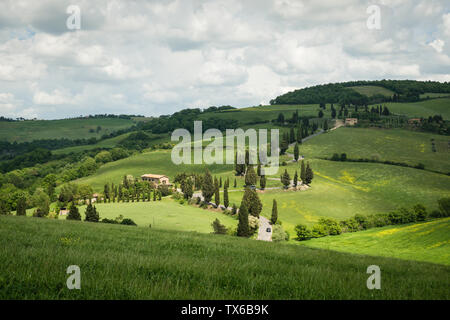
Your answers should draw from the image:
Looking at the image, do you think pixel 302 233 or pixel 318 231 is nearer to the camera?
pixel 302 233

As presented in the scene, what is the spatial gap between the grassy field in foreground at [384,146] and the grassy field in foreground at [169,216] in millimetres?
87857

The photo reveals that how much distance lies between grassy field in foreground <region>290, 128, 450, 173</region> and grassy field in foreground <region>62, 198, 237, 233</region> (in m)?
87.9

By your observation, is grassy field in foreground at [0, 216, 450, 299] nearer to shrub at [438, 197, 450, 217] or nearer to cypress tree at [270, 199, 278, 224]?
cypress tree at [270, 199, 278, 224]

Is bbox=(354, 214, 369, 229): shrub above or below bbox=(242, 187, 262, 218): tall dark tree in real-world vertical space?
below

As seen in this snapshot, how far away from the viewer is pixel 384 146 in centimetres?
16300

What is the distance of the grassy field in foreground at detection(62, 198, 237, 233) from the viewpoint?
236 ft

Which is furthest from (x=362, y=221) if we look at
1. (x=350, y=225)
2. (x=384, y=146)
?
(x=384, y=146)

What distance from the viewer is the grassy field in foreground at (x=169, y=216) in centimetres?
7188

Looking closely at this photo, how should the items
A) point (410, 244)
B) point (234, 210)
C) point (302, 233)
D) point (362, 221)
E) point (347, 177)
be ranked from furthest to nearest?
point (347, 177) → point (234, 210) → point (362, 221) → point (302, 233) → point (410, 244)

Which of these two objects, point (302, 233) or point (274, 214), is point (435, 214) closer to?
point (302, 233)

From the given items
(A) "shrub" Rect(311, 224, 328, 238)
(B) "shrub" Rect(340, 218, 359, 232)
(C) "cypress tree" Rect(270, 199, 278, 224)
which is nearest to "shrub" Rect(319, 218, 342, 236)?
(A) "shrub" Rect(311, 224, 328, 238)


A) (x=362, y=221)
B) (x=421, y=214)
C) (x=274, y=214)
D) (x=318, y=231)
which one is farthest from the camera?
(x=274, y=214)

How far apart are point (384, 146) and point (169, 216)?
132080 millimetres
